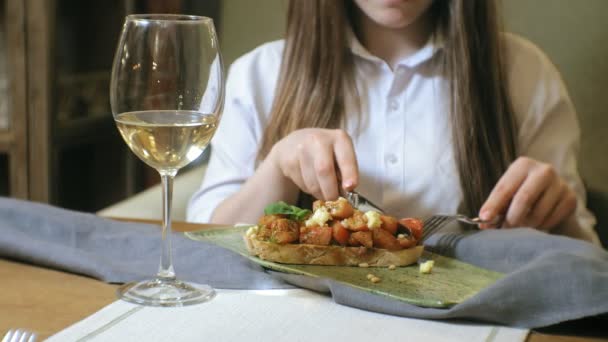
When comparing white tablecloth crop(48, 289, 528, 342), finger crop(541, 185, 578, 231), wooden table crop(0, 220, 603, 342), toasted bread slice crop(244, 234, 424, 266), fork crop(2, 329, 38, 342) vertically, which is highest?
fork crop(2, 329, 38, 342)

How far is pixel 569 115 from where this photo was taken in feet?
4.98

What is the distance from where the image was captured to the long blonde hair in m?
1.42

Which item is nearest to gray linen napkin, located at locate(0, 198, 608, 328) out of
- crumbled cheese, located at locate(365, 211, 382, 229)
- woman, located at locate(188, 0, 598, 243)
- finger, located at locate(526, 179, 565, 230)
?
crumbled cheese, located at locate(365, 211, 382, 229)

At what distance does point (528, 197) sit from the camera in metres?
1.10

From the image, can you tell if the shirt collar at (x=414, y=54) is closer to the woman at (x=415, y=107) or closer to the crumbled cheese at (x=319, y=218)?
the woman at (x=415, y=107)

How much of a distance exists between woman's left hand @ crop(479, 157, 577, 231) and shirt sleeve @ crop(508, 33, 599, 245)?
0.32 meters

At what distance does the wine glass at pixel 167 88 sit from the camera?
0.69 metres

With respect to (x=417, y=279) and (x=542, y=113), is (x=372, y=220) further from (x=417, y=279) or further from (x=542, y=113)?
A: (x=542, y=113)

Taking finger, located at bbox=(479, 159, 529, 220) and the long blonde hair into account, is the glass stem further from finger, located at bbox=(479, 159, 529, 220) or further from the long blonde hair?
the long blonde hair

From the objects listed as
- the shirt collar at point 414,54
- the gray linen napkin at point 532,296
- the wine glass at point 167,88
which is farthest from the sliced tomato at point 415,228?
the shirt collar at point 414,54

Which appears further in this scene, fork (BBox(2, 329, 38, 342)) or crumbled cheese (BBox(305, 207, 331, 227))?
crumbled cheese (BBox(305, 207, 331, 227))

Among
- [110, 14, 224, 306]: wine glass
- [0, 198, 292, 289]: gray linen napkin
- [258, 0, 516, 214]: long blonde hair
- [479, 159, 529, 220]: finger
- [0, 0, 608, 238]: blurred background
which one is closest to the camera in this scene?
[110, 14, 224, 306]: wine glass

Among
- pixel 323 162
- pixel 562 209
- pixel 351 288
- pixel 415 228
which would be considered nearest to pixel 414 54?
pixel 562 209

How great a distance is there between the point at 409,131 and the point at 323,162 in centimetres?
49
